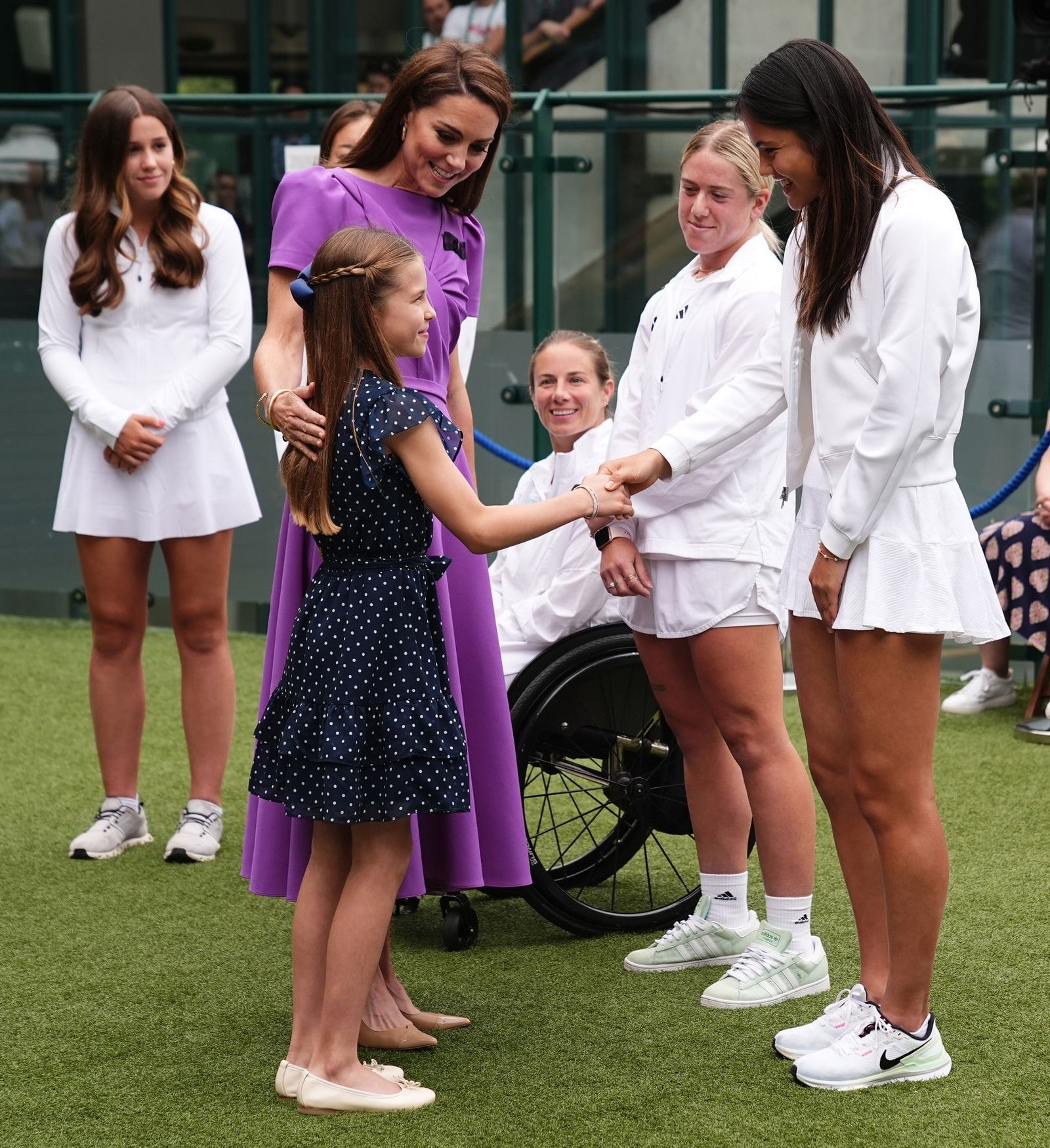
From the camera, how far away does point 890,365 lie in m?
2.54

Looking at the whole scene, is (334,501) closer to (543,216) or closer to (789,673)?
(789,673)

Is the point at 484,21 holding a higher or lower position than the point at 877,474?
higher

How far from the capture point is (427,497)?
8.85ft

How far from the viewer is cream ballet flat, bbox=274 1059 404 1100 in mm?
2795

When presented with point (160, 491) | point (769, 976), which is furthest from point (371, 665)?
point (160, 491)

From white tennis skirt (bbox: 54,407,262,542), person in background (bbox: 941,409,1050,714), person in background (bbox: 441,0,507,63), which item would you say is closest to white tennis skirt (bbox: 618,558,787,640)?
white tennis skirt (bbox: 54,407,262,542)

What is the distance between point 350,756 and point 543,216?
4.75 m

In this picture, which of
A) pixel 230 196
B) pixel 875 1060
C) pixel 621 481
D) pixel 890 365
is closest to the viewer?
pixel 890 365

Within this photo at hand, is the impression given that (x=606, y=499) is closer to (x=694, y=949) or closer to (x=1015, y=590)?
(x=694, y=949)

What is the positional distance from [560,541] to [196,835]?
4.19 feet

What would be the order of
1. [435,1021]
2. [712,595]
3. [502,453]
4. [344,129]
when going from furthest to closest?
[502,453]
[344,129]
[712,595]
[435,1021]

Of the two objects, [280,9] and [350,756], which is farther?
[280,9]

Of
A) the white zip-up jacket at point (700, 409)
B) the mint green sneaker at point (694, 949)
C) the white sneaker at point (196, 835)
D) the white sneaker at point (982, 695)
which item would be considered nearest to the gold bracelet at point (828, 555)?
the white zip-up jacket at point (700, 409)

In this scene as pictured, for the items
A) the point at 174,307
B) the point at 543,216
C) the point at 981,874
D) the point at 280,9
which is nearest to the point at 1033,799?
the point at 981,874
